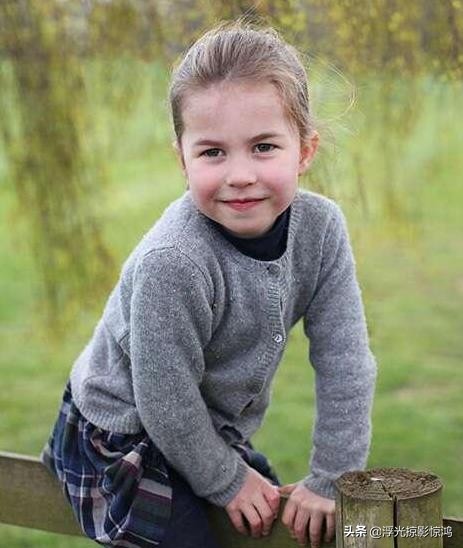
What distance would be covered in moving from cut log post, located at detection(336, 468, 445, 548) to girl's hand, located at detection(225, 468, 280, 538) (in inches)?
10.3

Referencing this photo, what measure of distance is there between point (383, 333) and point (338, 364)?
494cm

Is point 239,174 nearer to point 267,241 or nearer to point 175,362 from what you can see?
point 267,241

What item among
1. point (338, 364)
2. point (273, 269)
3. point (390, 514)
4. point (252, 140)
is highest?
point (252, 140)

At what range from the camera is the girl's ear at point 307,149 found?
7.61 feet

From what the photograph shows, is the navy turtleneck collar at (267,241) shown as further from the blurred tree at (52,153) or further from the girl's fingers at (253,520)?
the blurred tree at (52,153)

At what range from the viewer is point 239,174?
2.13 meters

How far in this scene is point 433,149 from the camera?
558cm

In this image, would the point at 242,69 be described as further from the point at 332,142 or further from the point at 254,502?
the point at 254,502

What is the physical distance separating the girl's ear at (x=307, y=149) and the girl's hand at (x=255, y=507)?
58 centimetres

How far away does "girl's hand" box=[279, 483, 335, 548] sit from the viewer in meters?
2.18

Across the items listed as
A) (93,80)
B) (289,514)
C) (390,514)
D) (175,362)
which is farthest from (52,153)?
(390,514)

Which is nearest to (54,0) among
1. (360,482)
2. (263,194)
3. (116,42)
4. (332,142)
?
(116,42)

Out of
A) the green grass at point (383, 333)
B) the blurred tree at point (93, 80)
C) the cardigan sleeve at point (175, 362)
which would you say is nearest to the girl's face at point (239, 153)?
the cardigan sleeve at point (175, 362)

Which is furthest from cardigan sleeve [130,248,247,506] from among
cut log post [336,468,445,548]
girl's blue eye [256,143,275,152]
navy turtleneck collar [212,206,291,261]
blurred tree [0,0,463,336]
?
blurred tree [0,0,463,336]
